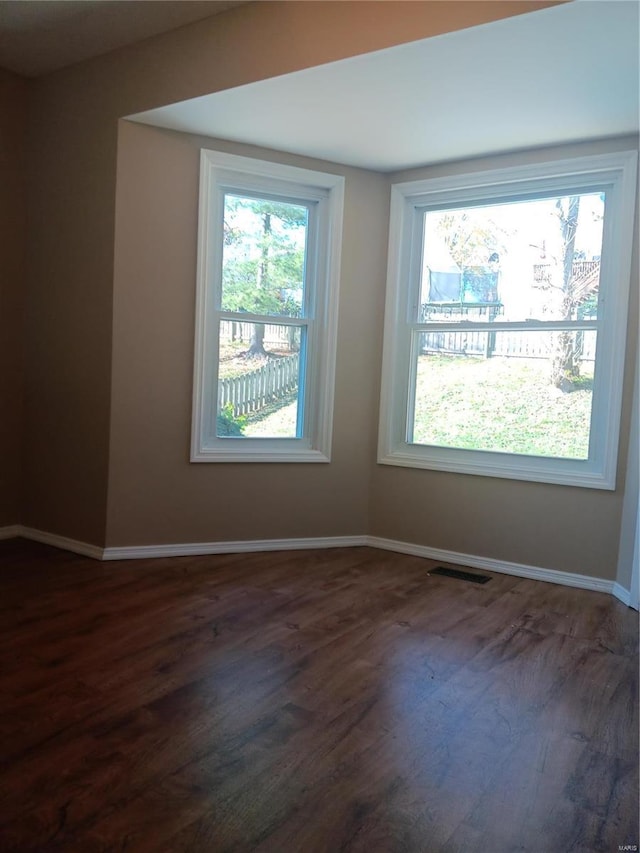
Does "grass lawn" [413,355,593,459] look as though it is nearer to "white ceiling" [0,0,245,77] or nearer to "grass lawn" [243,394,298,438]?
"grass lawn" [243,394,298,438]

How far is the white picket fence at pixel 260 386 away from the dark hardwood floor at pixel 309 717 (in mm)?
1141

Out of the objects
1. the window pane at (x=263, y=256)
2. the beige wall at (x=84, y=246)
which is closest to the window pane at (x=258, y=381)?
the window pane at (x=263, y=256)

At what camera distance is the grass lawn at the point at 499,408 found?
3.93 m

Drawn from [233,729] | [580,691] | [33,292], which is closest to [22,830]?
[233,729]

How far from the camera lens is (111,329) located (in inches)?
150

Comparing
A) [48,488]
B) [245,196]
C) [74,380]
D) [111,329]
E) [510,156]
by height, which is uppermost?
[510,156]

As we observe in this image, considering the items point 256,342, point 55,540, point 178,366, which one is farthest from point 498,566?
point 55,540

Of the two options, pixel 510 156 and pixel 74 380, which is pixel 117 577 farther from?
pixel 510 156

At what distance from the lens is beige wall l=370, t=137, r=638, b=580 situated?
3752 mm

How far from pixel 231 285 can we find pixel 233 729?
9.05 ft

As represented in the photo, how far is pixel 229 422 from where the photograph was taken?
4234 millimetres

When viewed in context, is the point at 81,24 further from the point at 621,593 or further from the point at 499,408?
the point at 621,593

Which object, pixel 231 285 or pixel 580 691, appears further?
pixel 231 285

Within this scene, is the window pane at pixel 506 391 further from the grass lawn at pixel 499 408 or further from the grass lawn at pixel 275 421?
the grass lawn at pixel 275 421
